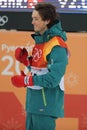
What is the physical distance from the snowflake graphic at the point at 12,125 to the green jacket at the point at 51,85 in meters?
1.04

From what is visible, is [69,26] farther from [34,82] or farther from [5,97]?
[34,82]

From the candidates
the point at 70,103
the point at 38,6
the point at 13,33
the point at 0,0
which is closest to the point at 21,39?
the point at 13,33

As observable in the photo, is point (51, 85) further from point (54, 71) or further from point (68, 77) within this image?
point (68, 77)

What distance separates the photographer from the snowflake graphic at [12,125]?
118 inches

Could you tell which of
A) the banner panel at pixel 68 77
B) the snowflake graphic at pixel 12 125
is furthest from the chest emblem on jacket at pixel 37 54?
the snowflake graphic at pixel 12 125

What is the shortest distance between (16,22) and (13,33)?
0.08 m

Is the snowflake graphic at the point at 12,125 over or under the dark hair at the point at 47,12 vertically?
under

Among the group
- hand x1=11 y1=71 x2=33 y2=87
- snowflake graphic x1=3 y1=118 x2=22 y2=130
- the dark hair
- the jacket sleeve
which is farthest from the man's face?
snowflake graphic x1=3 y1=118 x2=22 y2=130

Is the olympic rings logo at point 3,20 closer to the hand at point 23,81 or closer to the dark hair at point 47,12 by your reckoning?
the dark hair at point 47,12

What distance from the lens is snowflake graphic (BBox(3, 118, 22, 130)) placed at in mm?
2994

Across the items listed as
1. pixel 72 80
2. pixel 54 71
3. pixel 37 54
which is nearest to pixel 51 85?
pixel 54 71

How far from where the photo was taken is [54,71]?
1835 mm

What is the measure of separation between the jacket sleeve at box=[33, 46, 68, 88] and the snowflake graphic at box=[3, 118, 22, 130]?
3.93 ft

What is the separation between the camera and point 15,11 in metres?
2.96
